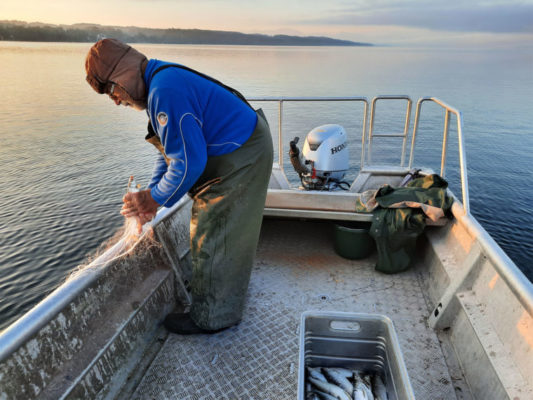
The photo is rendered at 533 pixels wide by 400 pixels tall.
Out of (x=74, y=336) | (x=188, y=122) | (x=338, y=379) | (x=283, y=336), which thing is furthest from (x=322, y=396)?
(x=188, y=122)

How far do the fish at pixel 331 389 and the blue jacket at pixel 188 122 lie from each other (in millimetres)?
1397

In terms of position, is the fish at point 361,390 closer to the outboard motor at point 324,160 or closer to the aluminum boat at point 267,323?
the aluminum boat at point 267,323

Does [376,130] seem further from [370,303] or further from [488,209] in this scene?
[370,303]

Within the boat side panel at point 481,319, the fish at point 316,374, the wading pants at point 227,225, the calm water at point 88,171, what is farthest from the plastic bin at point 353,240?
the calm water at point 88,171

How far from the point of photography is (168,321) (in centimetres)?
277

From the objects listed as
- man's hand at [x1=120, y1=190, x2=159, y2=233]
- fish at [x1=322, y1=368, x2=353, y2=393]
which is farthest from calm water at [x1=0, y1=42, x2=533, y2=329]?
fish at [x1=322, y1=368, x2=353, y2=393]

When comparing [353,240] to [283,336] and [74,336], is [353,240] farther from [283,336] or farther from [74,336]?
[74,336]

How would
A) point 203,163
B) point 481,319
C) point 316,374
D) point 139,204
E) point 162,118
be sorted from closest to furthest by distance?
point 162,118
point 203,163
point 139,204
point 316,374
point 481,319

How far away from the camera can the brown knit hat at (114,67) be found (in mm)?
1892

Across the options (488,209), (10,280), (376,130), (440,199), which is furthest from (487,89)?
(10,280)

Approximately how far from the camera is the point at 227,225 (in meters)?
2.43

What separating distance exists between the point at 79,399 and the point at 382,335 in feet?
5.78

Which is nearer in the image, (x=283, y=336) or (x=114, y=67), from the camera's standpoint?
(x=114, y=67)

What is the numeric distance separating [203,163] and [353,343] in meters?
1.44
